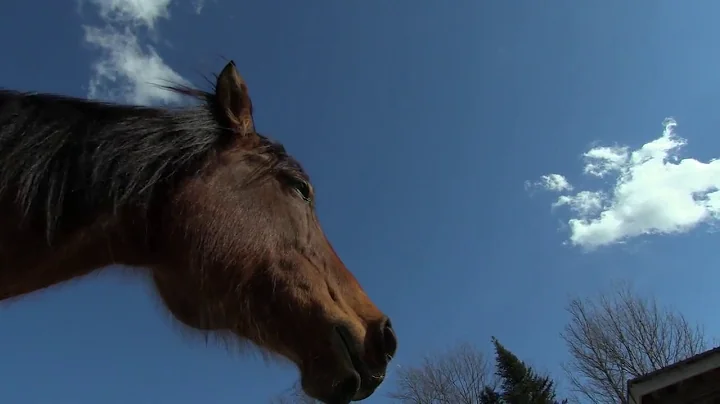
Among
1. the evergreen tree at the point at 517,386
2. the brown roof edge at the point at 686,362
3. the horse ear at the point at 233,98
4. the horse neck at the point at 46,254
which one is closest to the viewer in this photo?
the horse neck at the point at 46,254

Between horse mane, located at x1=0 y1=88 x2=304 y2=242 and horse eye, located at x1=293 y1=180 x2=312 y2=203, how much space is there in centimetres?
57

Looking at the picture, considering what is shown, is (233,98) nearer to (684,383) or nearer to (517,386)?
(684,383)

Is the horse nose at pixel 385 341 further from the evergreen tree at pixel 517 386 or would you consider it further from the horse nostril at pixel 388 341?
the evergreen tree at pixel 517 386

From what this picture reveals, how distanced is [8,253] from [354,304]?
5.15 feet

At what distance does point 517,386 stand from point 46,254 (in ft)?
86.4

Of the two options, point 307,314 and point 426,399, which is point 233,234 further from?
point 426,399

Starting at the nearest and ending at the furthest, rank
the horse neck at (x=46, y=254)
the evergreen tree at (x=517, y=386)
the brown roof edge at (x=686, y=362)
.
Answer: the horse neck at (x=46, y=254) → the brown roof edge at (x=686, y=362) → the evergreen tree at (x=517, y=386)

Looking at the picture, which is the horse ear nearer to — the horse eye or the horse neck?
the horse eye

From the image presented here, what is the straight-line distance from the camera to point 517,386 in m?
25.3

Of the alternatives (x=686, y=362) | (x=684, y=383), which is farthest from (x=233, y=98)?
(x=684, y=383)

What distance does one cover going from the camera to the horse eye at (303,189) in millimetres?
2969

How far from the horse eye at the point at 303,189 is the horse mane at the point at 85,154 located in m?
0.57

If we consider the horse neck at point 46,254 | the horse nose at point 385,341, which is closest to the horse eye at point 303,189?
the horse nose at point 385,341

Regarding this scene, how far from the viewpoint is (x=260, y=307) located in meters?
2.51
